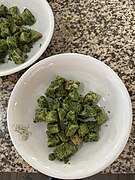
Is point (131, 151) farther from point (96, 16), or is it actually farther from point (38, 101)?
point (96, 16)

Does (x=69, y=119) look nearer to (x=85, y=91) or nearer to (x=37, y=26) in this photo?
(x=85, y=91)

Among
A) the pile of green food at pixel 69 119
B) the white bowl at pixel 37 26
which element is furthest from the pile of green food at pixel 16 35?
the pile of green food at pixel 69 119

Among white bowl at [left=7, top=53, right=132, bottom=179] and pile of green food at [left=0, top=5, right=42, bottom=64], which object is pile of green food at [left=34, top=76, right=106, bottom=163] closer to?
white bowl at [left=7, top=53, right=132, bottom=179]

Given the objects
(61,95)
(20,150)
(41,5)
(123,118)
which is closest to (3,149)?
(20,150)

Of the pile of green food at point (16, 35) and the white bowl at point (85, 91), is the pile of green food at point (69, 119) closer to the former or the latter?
the white bowl at point (85, 91)

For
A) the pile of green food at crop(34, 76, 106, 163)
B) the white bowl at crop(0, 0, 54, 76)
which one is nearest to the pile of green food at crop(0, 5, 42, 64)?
the white bowl at crop(0, 0, 54, 76)

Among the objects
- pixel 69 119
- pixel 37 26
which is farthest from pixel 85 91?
pixel 37 26
